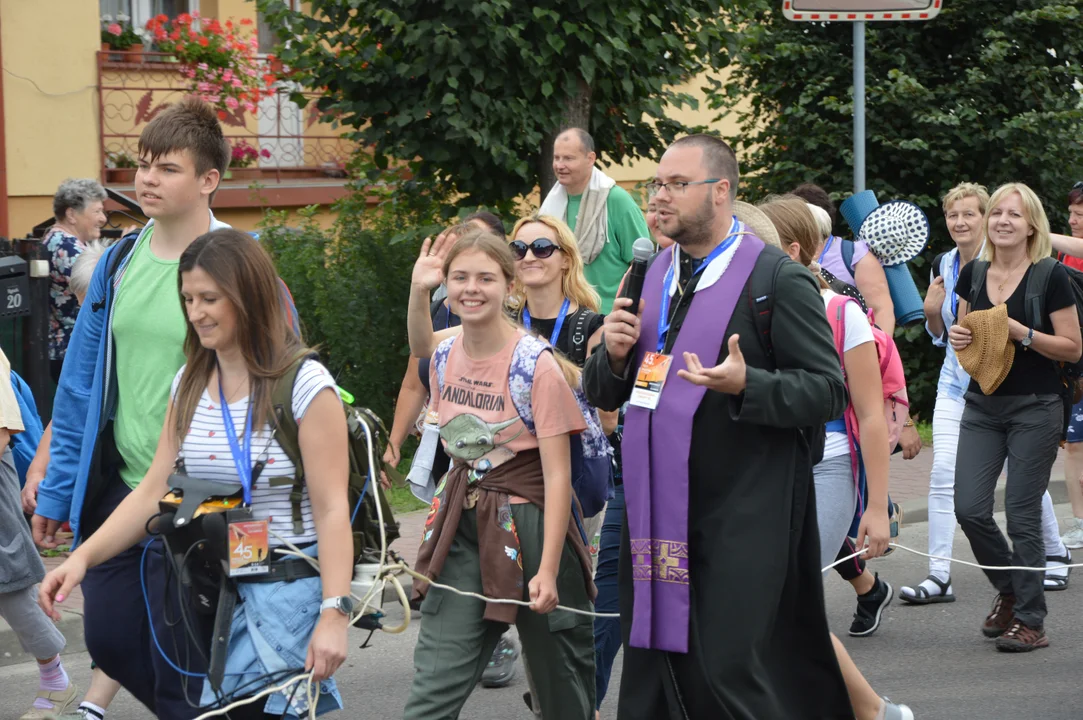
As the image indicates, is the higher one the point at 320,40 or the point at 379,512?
the point at 320,40

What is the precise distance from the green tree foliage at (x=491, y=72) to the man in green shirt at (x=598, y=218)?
70.3 inches

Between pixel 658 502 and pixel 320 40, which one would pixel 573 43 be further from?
pixel 658 502

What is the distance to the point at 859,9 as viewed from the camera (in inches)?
376

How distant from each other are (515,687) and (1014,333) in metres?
2.70

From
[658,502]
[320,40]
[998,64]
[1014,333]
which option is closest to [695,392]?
[658,502]

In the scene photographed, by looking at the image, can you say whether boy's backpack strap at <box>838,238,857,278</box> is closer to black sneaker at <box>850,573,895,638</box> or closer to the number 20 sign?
black sneaker at <box>850,573,895,638</box>

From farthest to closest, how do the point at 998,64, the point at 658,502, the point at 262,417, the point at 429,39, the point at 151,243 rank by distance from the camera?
the point at 998,64 < the point at 429,39 < the point at 151,243 < the point at 658,502 < the point at 262,417

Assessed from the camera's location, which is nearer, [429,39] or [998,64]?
[429,39]

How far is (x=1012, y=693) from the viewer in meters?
5.80

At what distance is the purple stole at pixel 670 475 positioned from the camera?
3.79m

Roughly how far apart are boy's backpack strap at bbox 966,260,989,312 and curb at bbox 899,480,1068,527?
2.58 meters

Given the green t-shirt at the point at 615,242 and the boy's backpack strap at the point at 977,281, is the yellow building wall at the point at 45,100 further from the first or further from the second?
the boy's backpack strap at the point at 977,281

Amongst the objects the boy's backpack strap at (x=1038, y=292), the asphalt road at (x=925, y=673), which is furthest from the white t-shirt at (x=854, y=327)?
the boy's backpack strap at (x=1038, y=292)

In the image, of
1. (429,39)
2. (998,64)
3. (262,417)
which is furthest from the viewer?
(998,64)
